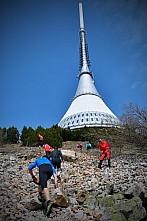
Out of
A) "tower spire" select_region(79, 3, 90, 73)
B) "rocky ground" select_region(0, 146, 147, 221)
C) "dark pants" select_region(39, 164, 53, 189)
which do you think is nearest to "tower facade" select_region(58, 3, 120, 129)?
"tower spire" select_region(79, 3, 90, 73)

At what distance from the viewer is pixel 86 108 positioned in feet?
174

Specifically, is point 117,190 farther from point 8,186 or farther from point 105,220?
point 8,186

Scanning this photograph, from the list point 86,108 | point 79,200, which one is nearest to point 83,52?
point 86,108

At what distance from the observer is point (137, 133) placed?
47.6 feet

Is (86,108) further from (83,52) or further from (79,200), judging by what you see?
(79,200)

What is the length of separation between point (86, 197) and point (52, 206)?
106 cm

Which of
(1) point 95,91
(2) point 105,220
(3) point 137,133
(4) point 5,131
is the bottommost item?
(2) point 105,220

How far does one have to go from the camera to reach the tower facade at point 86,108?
162 feet

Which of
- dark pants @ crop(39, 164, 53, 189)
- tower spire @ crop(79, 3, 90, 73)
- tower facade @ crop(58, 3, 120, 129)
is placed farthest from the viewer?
tower spire @ crop(79, 3, 90, 73)

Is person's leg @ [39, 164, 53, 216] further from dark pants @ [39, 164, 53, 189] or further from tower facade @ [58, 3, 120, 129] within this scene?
tower facade @ [58, 3, 120, 129]

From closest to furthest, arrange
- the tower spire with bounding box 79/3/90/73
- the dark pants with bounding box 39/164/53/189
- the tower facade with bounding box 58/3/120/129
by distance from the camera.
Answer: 1. the dark pants with bounding box 39/164/53/189
2. the tower facade with bounding box 58/3/120/129
3. the tower spire with bounding box 79/3/90/73

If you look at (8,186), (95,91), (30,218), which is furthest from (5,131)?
(95,91)

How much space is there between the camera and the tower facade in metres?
49.3

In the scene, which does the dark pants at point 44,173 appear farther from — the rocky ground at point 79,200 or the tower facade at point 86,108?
the tower facade at point 86,108
